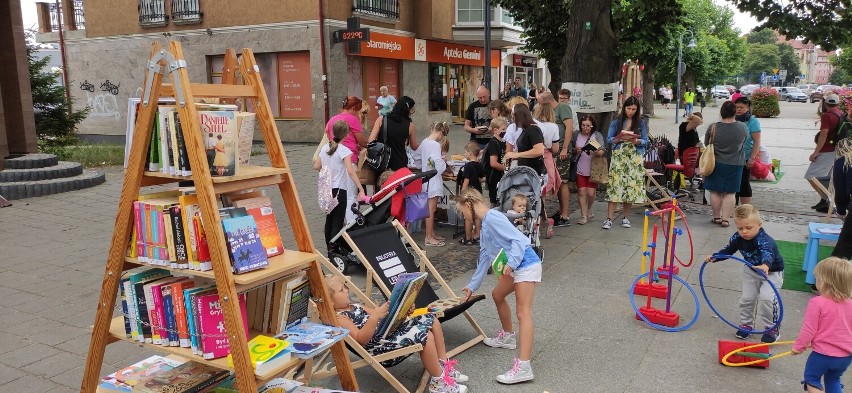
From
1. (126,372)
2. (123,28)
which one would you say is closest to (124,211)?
(126,372)

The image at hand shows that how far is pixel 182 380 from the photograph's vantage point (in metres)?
3.05

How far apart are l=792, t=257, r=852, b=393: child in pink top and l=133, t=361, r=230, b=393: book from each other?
321cm

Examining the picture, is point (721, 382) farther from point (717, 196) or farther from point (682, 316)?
point (717, 196)

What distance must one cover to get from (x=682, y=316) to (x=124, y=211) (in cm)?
440

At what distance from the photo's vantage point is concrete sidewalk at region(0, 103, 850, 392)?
13.4 ft

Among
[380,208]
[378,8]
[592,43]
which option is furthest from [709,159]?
[378,8]

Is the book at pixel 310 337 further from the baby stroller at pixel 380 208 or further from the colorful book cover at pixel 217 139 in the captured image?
the baby stroller at pixel 380 208

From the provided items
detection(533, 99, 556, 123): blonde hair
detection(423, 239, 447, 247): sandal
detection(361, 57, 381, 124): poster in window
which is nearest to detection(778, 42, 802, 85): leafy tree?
detection(361, 57, 381, 124): poster in window

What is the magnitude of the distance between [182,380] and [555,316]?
10.4 ft

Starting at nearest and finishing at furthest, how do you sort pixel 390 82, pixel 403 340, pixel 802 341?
1. pixel 802 341
2. pixel 403 340
3. pixel 390 82

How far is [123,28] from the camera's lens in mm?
20641

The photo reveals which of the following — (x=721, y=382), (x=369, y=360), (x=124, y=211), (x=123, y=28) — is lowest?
(x=721, y=382)

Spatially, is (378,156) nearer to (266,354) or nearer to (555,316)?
(555,316)

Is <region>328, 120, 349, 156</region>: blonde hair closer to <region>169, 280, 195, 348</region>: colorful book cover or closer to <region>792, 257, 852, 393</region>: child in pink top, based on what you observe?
<region>169, 280, 195, 348</region>: colorful book cover
